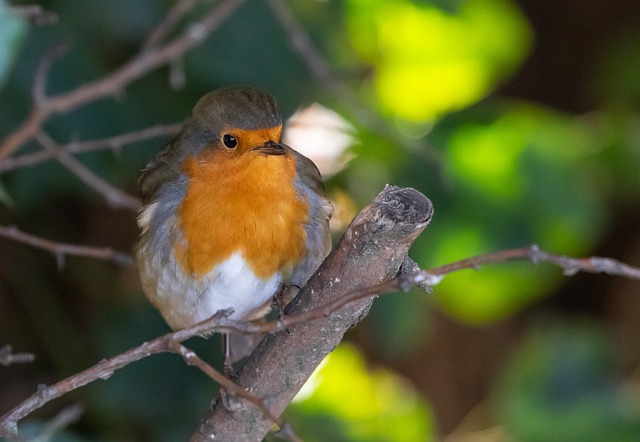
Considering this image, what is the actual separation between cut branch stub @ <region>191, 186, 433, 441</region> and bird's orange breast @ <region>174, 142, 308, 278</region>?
459 mm

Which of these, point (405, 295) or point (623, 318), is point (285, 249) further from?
point (623, 318)

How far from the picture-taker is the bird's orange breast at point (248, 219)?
2623 millimetres

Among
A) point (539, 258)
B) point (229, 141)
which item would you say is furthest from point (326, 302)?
point (229, 141)

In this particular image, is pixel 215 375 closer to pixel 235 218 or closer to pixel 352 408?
pixel 235 218

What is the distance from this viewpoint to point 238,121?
2666mm

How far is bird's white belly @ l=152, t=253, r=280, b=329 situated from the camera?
2645 millimetres

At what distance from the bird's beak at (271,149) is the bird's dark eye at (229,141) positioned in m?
0.11

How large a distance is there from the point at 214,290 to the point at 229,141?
0.41 metres

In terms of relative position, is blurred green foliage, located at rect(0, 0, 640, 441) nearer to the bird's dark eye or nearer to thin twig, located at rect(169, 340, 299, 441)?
the bird's dark eye

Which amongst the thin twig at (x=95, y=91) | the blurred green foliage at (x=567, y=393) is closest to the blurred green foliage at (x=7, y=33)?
the thin twig at (x=95, y=91)

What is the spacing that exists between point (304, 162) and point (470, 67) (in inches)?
45.9

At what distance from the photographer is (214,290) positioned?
2.68 meters

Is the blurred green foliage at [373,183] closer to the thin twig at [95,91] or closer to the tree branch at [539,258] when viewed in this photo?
the thin twig at [95,91]

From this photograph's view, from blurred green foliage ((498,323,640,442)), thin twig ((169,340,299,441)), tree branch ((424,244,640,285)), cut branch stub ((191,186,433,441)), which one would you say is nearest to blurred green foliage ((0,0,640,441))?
blurred green foliage ((498,323,640,442))
